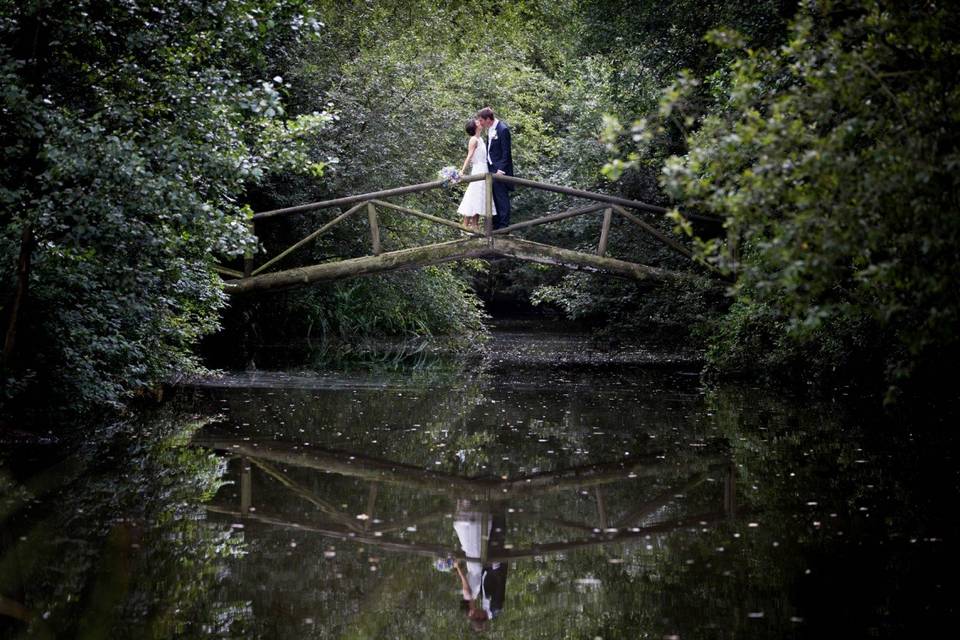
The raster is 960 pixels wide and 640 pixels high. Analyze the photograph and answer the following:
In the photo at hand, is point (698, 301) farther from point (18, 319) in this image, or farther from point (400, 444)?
point (18, 319)

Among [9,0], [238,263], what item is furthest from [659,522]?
[238,263]

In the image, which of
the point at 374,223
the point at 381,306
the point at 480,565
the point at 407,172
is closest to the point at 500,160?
the point at 374,223

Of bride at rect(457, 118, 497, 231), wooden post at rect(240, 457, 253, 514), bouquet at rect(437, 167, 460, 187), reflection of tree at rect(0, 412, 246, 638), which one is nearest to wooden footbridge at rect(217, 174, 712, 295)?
bouquet at rect(437, 167, 460, 187)

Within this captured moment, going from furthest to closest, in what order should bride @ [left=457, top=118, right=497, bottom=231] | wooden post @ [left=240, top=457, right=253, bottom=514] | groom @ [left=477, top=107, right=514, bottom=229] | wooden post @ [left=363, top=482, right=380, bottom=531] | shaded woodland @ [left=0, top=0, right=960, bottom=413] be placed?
bride @ [left=457, top=118, right=497, bottom=231] → groom @ [left=477, top=107, right=514, bottom=229] → wooden post @ [left=240, top=457, right=253, bottom=514] → wooden post @ [left=363, top=482, right=380, bottom=531] → shaded woodland @ [left=0, top=0, right=960, bottom=413]

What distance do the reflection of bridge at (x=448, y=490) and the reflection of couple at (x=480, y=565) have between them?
5.4 inches

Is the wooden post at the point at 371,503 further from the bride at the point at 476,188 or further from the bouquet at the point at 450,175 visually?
the bride at the point at 476,188

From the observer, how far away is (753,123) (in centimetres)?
520

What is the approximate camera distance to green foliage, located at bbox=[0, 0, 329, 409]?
8.18 meters

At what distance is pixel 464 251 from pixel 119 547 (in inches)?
375

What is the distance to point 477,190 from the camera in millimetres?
15812

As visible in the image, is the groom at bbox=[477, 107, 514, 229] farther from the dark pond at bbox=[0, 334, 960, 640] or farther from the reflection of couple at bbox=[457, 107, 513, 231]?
the dark pond at bbox=[0, 334, 960, 640]

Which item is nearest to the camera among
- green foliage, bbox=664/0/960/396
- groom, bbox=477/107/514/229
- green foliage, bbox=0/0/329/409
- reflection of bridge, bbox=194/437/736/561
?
green foliage, bbox=664/0/960/396

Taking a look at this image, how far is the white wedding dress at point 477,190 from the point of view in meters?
15.8

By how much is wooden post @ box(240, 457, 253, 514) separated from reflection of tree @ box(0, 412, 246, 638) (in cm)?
23
